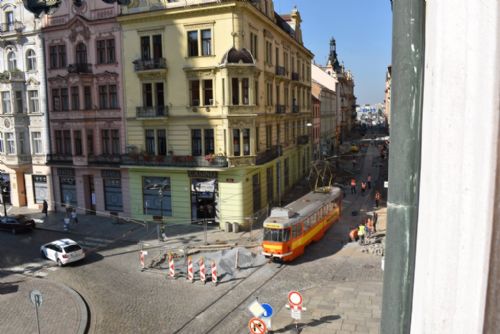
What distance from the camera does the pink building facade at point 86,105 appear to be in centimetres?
3412

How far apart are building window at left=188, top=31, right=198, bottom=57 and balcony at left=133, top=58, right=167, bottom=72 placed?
6.84 feet

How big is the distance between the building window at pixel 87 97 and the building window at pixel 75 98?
1.93ft

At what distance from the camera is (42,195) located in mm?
39531

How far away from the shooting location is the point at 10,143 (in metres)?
39.4

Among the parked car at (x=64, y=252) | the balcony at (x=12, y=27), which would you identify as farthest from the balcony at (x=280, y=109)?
the balcony at (x=12, y=27)

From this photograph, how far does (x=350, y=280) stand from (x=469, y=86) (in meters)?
19.9

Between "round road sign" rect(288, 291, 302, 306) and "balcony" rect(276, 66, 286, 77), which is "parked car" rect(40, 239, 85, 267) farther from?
"balcony" rect(276, 66, 286, 77)

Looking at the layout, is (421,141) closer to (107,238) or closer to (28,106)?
(107,238)

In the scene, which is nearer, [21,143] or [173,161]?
[173,161]

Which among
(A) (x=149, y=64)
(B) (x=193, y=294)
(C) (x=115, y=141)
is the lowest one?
(B) (x=193, y=294)

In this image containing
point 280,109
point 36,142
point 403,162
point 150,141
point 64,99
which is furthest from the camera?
point 36,142

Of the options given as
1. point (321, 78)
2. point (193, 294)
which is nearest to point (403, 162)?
point (193, 294)

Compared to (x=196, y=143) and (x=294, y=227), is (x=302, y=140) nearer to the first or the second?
(x=196, y=143)

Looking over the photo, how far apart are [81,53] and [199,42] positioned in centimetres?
1112
